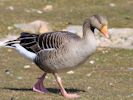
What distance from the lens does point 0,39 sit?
16.7 meters

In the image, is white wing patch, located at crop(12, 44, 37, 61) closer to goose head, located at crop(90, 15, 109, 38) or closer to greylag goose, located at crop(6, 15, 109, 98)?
greylag goose, located at crop(6, 15, 109, 98)

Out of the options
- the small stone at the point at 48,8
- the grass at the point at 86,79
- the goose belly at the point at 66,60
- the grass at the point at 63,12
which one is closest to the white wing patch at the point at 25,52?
the goose belly at the point at 66,60

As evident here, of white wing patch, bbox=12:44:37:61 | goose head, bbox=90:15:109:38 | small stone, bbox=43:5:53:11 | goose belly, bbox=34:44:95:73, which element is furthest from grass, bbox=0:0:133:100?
goose head, bbox=90:15:109:38

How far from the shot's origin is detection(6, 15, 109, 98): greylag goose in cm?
988

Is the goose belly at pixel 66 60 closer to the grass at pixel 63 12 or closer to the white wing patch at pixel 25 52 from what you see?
the white wing patch at pixel 25 52

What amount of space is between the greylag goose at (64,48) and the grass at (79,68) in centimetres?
51

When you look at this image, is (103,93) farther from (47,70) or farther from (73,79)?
(73,79)

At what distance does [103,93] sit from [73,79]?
177 centimetres

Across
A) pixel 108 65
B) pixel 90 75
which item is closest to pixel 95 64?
pixel 108 65

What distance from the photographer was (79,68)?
529 inches

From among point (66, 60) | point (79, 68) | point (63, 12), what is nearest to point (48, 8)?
point (63, 12)

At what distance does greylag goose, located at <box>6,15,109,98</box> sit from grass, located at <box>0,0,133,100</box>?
51cm

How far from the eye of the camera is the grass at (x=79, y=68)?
1055cm

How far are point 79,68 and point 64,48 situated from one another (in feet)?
11.6
